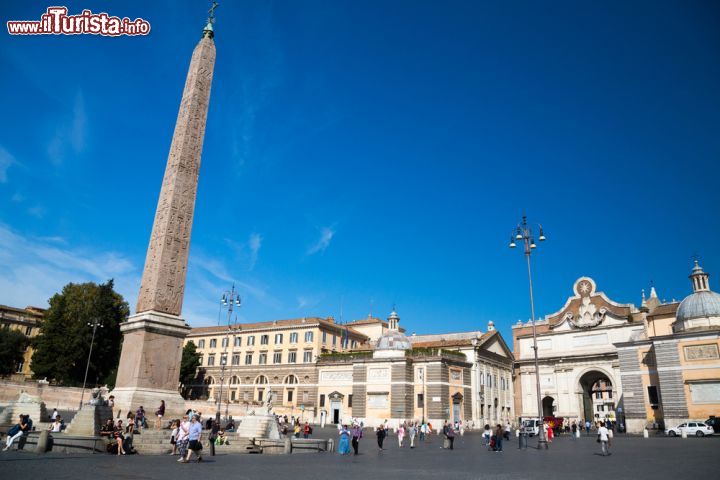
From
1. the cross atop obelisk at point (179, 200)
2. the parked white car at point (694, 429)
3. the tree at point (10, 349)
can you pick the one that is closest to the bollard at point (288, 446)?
the cross atop obelisk at point (179, 200)

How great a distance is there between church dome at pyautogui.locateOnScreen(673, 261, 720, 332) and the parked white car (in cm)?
621

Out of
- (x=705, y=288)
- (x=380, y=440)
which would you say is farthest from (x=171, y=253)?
(x=705, y=288)

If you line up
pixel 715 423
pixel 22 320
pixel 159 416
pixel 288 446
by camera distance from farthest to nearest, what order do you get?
pixel 22 320, pixel 715 423, pixel 288 446, pixel 159 416

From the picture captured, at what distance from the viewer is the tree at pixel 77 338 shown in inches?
1702

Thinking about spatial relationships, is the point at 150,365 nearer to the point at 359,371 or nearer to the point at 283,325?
the point at 359,371

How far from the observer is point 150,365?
643 inches

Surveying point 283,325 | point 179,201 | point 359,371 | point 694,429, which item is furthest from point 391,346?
point 179,201

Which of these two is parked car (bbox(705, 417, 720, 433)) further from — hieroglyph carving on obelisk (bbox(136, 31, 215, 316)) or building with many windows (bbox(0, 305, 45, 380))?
building with many windows (bbox(0, 305, 45, 380))

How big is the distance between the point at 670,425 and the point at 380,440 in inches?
843

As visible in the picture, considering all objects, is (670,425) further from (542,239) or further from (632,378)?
(542,239)

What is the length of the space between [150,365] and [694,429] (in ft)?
98.2

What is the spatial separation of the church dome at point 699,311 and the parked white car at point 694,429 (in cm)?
621

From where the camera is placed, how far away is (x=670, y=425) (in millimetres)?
32062

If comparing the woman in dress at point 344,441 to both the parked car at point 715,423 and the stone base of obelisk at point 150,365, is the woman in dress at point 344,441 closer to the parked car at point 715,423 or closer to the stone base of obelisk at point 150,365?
the stone base of obelisk at point 150,365
